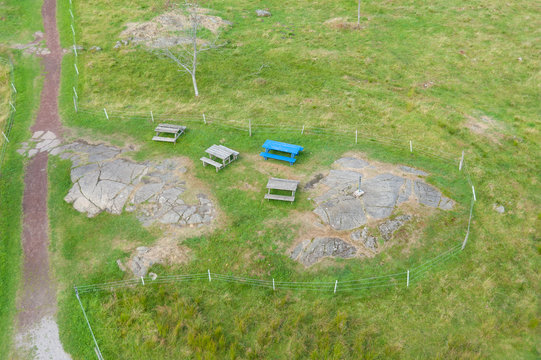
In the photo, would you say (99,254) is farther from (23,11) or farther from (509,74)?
(23,11)

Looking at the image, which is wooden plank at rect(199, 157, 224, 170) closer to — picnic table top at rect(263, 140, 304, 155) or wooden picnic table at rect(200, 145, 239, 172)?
wooden picnic table at rect(200, 145, 239, 172)

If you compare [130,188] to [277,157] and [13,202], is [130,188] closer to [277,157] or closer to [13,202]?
[13,202]

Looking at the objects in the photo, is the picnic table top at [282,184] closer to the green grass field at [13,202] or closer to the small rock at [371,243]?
the small rock at [371,243]

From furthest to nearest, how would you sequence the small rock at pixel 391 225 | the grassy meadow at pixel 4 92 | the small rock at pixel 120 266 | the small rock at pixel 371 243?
the grassy meadow at pixel 4 92, the small rock at pixel 391 225, the small rock at pixel 371 243, the small rock at pixel 120 266

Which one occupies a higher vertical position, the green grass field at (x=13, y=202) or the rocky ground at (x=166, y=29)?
the rocky ground at (x=166, y=29)

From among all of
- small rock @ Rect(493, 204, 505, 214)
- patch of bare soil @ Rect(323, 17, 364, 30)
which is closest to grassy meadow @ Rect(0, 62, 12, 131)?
small rock @ Rect(493, 204, 505, 214)

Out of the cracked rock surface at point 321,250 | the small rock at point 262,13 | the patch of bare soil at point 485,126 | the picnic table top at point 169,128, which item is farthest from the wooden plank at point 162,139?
the small rock at point 262,13

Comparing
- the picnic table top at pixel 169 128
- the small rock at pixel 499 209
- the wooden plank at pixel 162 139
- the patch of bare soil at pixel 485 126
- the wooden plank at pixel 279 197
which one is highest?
the picnic table top at pixel 169 128

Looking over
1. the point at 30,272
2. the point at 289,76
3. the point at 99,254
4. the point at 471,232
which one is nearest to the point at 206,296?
the point at 99,254

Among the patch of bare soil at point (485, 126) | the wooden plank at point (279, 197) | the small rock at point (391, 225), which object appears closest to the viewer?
the small rock at point (391, 225)
